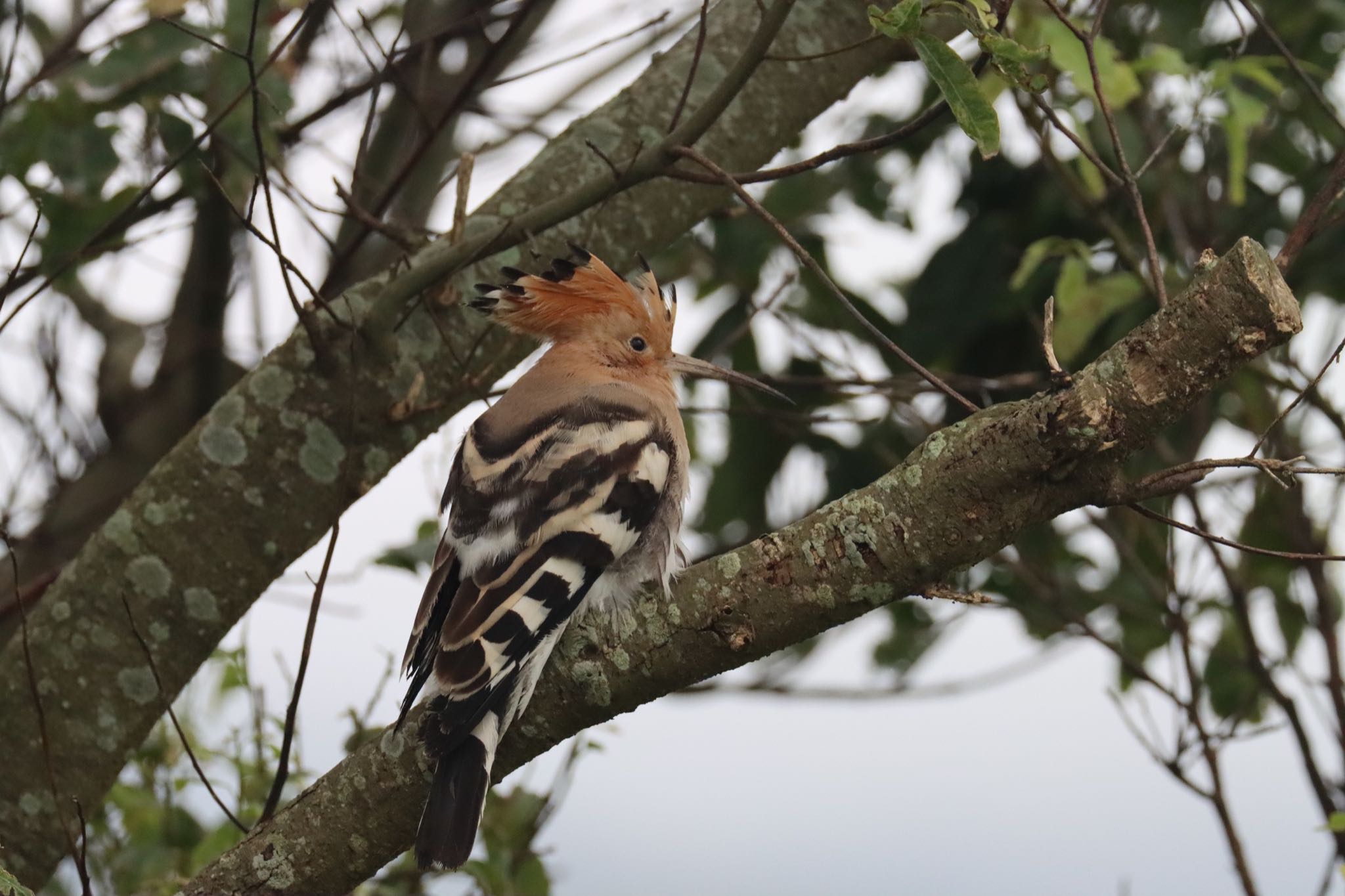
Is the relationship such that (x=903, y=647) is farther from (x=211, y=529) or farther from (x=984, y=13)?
(x=984, y=13)

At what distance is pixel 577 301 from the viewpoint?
2777mm

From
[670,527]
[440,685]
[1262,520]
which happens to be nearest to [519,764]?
[440,685]

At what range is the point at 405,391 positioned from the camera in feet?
8.07

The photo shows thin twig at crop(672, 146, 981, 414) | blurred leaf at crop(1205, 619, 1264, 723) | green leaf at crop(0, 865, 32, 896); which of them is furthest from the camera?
blurred leaf at crop(1205, 619, 1264, 723)

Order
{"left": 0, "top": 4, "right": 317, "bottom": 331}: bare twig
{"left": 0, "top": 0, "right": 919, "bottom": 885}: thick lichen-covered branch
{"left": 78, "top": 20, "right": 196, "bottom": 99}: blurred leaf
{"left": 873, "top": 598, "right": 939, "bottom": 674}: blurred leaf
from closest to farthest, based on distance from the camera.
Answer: {"left": 0, "top": 4, "right": 317, "bottom": 331}: bare twig < {"left": 0, "top": 0, "right": 919, "bottom": 885}: thick lichen-covered branch < {"left": 78, "top": 20, "right": 196, "bottom": 99}: blurred leaf < {"left": 873, "top": 598, "right": 939, "bottom": 674}: blurred leaf

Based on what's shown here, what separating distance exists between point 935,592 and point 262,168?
3.44 ft

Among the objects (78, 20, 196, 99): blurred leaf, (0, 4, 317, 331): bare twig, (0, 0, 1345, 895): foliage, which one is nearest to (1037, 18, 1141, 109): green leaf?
(0, 0, 1345, 895): foliage

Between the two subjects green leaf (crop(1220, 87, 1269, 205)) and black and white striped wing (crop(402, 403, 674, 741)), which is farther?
green leaf (crop(1220, 87, 1269, 205))

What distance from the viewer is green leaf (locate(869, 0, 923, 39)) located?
155 cm

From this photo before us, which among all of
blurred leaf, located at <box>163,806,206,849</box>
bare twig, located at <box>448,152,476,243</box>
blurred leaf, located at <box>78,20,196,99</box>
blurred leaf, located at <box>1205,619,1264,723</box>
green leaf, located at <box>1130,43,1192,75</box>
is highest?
blurred leaf, located at <box>78,20,196,99</box>

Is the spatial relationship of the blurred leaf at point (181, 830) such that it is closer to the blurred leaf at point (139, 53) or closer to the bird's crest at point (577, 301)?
the bird's crest at point (577, 301)

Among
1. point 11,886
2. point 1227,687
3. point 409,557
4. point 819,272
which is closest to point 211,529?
point 409,557

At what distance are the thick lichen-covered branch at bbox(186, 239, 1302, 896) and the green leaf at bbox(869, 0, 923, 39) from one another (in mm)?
418

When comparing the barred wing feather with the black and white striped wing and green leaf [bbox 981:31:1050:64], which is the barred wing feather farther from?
green leaf [bbox 981:31:1050:64]
